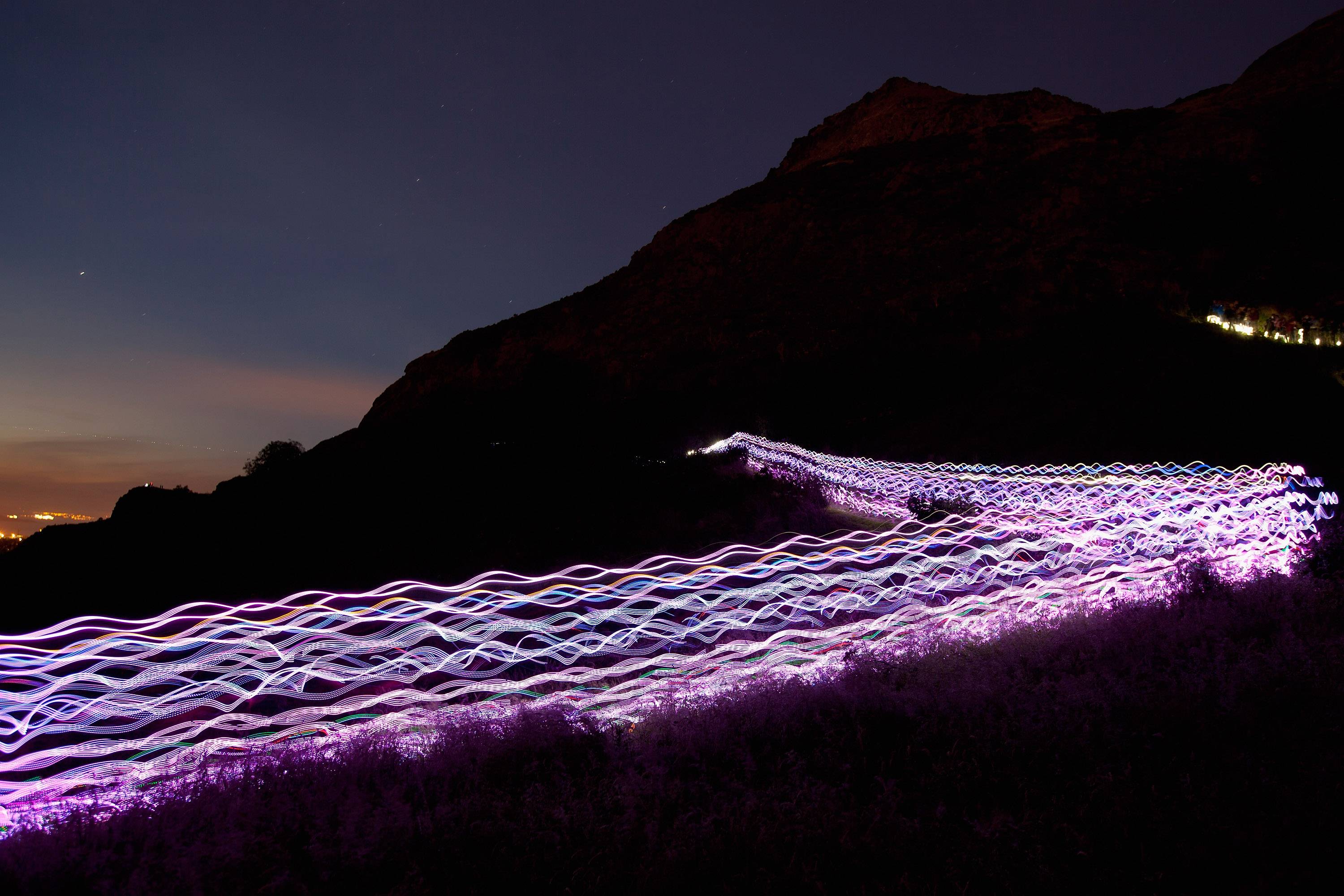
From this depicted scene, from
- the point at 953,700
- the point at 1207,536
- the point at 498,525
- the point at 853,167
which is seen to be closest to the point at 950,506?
the point at 1207,536

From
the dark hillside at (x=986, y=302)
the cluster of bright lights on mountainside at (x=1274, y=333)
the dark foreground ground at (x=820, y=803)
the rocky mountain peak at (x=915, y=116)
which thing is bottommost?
the dark foreground ground at (x=820, y=803)

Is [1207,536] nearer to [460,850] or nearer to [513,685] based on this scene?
[513,685]

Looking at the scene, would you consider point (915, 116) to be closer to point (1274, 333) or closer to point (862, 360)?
point (862, 360)

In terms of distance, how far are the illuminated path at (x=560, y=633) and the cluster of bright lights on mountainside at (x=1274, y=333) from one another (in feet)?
61.3

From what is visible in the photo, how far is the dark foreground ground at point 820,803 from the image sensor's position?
106 inches

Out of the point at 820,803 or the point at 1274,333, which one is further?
the point at 1274,333

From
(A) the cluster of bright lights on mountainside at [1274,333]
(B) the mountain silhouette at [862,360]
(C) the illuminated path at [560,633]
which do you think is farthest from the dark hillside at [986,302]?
(C) the illuminated path at [560,633]

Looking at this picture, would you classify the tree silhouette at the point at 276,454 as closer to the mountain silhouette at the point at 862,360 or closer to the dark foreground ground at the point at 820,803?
the mountain silhouette at the point at 862,360

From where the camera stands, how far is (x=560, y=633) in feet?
23.1

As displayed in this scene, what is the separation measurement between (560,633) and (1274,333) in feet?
103

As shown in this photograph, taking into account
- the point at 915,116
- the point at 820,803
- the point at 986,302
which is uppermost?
the point at 915,116

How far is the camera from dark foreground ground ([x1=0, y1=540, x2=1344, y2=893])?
269 cm

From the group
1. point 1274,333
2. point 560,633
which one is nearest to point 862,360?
point 1274,333

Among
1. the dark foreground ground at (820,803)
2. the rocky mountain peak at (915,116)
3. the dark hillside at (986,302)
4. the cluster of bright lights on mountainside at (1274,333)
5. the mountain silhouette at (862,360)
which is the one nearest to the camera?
the dark foreground ground at (820,803)
